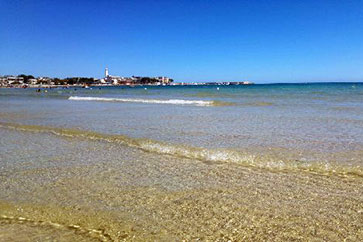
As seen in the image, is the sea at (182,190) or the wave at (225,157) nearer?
the sea at (182,190)

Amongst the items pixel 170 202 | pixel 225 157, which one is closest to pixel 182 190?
pixel 170 202

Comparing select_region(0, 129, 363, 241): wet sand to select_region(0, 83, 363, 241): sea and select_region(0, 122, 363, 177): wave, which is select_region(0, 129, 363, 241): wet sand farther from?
select_region(0, 122, 363, 177): wave

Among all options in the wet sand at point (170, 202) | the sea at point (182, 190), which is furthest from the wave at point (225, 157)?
the wet sand at point (170, 202)

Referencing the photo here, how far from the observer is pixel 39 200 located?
530 centimetres

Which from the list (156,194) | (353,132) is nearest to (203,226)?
(156,194)

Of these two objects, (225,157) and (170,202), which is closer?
(170,202)

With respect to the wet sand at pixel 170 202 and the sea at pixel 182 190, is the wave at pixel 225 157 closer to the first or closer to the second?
the sea at pixel 182 190

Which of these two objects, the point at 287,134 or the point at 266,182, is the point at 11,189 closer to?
the point at 266,182

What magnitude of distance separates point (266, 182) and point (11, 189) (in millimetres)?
4688

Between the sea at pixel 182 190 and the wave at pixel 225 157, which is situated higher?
the wave at pixel 225 157

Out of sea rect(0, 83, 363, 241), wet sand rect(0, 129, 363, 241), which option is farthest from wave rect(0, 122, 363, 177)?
wet sand rect(0, 129, 363, 241)

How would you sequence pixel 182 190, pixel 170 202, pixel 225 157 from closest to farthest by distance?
pixel 170 202 → pixel 182 190 → pixel 225 157

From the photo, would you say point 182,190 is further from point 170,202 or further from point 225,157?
point 225,157

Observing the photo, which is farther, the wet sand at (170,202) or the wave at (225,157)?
the wave at (225,157)
